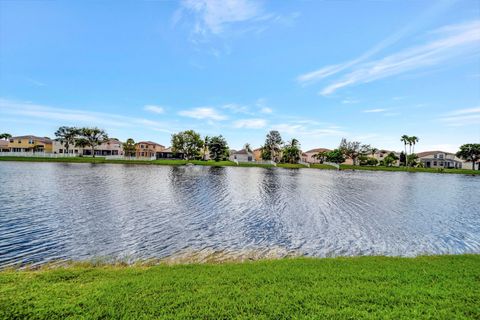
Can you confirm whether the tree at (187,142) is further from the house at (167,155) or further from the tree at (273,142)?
the tree at (273,142)

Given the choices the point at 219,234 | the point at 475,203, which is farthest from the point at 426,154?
the point at 219,234

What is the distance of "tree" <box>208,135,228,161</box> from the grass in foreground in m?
89.6

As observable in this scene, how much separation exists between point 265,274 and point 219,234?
5.88 metres

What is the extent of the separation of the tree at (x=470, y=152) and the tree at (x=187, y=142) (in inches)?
3888

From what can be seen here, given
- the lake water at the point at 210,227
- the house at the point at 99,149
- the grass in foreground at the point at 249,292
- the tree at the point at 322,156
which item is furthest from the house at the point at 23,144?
the tree at the point at 322,156

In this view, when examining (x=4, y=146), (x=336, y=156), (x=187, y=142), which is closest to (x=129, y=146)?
(x=187, y=142)

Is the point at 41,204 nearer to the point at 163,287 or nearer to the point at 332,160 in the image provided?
the point at 163,287

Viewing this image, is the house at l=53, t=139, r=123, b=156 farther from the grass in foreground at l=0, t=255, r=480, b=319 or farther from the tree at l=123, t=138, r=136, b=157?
the grass in foreground at l=0, t=255, r=480, b=319

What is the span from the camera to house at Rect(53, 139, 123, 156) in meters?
92.2

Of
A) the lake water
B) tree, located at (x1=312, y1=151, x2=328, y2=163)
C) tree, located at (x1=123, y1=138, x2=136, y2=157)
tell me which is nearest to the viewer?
the lake water

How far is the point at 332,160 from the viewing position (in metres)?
102

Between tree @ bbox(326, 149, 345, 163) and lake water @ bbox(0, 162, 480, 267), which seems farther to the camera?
tree @ bbox(326, 149, 345, 163)

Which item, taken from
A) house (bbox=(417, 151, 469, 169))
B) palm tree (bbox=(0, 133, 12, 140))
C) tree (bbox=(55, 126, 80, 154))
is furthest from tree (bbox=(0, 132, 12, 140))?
house (bbox=(417, 151, 469, 169))

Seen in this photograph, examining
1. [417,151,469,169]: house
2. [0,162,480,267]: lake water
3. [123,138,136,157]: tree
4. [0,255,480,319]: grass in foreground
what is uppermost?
[123,138,136,157]: tree
